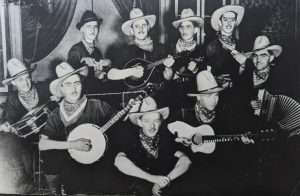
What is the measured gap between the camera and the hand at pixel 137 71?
11.8 feet

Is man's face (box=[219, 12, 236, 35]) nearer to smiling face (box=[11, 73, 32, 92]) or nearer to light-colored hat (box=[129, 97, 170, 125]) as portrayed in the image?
light-colored hat (box=[129, 97, 170, 125])

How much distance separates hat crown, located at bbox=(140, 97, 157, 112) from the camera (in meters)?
3.59

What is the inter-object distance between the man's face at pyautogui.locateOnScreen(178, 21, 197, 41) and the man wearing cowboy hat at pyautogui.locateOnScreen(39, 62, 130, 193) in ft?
3.09

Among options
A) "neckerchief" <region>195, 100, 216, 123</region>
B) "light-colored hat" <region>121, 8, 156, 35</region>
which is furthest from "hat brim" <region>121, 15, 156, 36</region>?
"neckerchief" <region>195, 100, 216, 123</region>

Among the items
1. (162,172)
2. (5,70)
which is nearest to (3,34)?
(5,70)

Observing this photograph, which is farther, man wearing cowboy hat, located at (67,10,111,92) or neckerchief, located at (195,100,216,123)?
man wearing cowboy hat, located at (67,10,111,92)

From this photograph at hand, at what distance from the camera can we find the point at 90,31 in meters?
3.64

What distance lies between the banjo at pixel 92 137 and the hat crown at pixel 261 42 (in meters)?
1.16

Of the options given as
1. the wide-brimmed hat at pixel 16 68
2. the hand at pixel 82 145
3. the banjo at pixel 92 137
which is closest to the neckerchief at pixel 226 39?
the banjo at pixel 92 137

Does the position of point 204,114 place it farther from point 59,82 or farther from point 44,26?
point 44,26

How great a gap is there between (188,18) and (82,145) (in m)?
1.51

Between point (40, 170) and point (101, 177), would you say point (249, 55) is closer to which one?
point (101, 177)

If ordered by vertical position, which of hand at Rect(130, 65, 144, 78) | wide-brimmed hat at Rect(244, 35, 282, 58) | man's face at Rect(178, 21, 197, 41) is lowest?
hand at Rect(130, 65, 144, 78)

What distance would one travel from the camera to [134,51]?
3.60m
